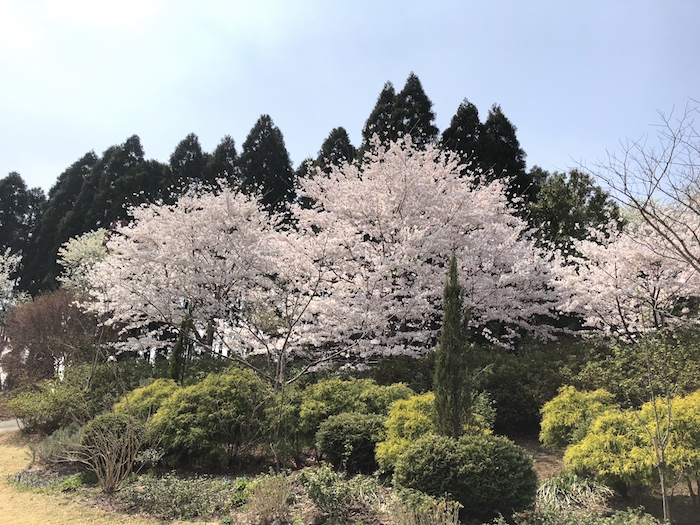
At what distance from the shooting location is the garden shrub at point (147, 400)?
6.78 m

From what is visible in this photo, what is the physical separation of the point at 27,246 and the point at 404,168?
25799 mm

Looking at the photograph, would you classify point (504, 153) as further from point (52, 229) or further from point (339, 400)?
point (52, 229)

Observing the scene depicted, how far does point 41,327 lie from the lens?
523 inches

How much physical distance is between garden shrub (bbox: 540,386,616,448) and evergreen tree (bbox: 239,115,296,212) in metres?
17.6

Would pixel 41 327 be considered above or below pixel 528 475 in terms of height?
above

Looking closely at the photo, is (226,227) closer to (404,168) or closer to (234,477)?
(404,168)

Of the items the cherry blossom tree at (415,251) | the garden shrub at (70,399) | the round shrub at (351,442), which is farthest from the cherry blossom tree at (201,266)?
the round shrub at (351,442)

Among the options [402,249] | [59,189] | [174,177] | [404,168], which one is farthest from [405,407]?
[59,189]

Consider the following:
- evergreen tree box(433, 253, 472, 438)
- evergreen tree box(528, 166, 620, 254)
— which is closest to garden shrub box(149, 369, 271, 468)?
evergreen tree box(433, 253, 472, 438)

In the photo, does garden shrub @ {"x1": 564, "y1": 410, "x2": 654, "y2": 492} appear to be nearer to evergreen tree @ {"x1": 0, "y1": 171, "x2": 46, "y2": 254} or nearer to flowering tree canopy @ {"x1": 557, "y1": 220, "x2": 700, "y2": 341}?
flowering tree canopy @ {"x1": 557, "y1": 220, "x2": 700, "y2": 341}

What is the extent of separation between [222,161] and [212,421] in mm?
19580

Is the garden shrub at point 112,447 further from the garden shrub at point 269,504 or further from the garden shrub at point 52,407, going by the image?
the garden shrub at point 52,407

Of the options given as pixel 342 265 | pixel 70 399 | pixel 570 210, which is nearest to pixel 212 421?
pixel 70 399

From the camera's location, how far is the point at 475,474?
3.98m
